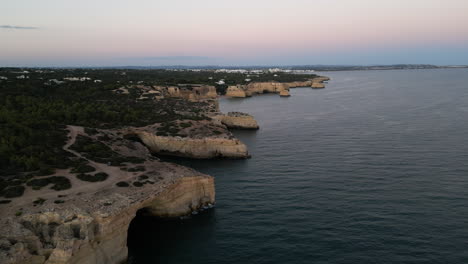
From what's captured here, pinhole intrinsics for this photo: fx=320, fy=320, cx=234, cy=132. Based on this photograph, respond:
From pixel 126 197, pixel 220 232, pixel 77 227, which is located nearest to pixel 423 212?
pixel 220 232

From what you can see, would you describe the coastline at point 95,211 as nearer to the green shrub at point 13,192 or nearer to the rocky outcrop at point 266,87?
the green shrub at point 13,192

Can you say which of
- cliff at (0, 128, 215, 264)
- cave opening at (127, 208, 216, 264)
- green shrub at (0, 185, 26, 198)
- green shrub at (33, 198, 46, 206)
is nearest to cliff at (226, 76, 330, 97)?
cliff at (0, 128, 215, 264)

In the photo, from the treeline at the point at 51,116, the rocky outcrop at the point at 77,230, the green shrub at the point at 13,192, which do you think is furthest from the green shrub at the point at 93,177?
the green shrub at the point at 13,192

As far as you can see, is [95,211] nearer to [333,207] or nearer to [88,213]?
[88,213]

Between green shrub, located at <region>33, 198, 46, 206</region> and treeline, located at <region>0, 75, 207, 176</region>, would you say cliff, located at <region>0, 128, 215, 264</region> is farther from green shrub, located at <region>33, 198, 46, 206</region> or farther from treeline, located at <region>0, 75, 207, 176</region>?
treeline, located at <region>0, 75, 207, 176</region>

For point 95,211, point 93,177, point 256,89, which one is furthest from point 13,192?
point 256,89
